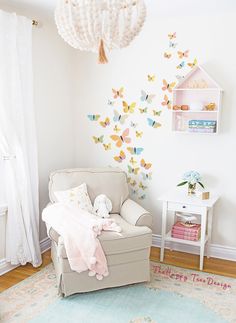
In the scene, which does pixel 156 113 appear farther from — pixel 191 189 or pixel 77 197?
pixel 77 197

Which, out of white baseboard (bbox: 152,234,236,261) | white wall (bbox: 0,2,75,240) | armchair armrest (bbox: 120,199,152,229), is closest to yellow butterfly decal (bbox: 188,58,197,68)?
white wall (bbox: 0,2,75,240)

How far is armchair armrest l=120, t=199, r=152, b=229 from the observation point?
3.06 metres

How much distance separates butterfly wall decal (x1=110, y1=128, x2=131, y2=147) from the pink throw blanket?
115 cm

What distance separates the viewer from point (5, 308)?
262 cm

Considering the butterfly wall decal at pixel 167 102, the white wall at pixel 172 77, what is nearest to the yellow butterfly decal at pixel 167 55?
the white wall at pixel 172 77

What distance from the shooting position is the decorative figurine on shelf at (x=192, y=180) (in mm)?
3381

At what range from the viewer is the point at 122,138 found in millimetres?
3865

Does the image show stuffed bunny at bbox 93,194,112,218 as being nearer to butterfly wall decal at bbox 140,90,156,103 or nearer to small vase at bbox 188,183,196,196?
small vase at bbox 188,183,196,196

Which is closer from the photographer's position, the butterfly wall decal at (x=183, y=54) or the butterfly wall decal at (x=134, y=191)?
the butterfly wall decal at (x=183, y=54)

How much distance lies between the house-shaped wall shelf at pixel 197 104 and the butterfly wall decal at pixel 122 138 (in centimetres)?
55

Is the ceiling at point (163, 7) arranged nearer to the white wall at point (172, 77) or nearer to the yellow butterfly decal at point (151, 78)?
the white wall at point (172, 77)

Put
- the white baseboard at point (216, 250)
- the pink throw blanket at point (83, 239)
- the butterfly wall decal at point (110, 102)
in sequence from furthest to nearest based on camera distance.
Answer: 1. the butterfly wall decal at point (110, 102)
2. the white baseboard at point (216, 250)
3. the pink throw blanket at point (83, 239)

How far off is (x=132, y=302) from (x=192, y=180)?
1.28 metres

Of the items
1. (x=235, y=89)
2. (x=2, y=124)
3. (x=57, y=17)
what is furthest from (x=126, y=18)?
(x=235, y=89)
